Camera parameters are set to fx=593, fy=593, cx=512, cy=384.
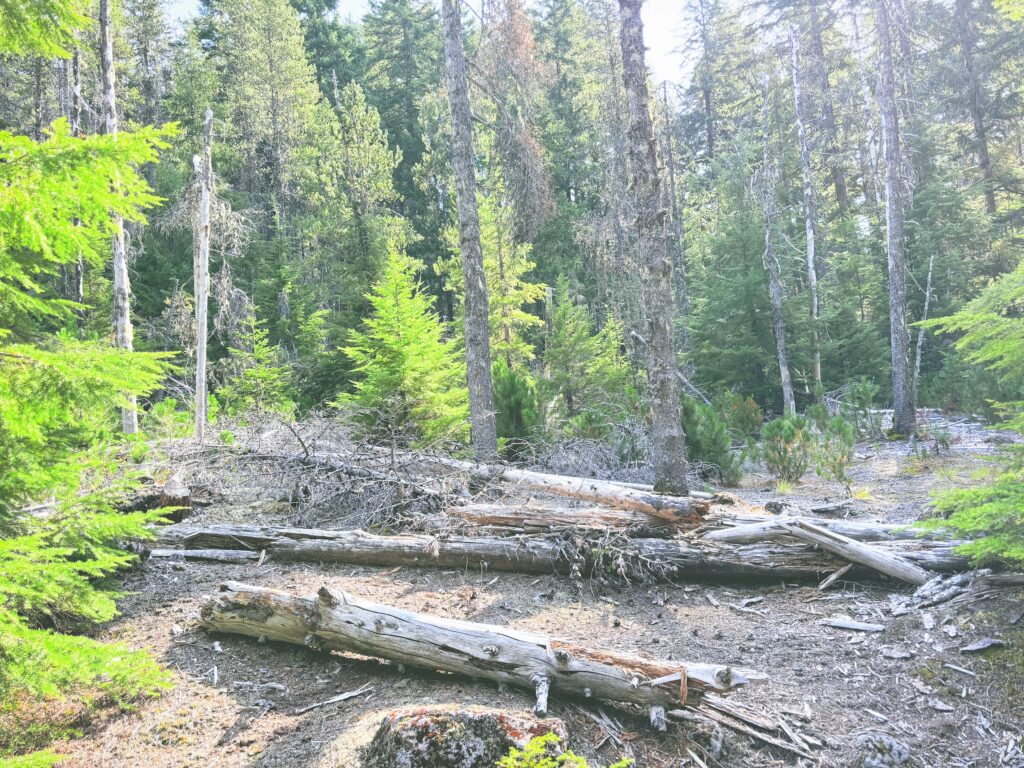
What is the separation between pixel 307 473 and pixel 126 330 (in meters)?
6.64

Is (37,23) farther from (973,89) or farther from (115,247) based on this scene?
(973,89)

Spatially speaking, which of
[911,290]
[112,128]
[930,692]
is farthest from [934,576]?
[911,290]

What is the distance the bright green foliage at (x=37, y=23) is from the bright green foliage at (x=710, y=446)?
27.8 feet

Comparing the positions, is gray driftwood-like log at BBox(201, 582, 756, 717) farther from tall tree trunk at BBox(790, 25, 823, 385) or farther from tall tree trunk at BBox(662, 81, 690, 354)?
tall tree trunk at BBox(662, 81, 690, 354)

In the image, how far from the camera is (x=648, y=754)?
297 centimetres

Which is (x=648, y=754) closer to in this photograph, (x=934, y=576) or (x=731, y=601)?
(x=731, y=601)

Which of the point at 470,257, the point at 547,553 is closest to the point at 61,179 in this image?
the point at 547,553

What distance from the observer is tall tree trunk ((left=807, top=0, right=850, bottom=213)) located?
19.0m

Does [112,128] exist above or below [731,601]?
above

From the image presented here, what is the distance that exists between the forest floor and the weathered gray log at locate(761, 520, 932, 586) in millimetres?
147

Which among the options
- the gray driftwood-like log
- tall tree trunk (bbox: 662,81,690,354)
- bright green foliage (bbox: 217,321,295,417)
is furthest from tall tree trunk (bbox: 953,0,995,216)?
the gray driftwood-like log

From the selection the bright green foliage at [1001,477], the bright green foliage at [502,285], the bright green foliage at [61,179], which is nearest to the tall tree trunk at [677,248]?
the bright green foliage at [502,285]

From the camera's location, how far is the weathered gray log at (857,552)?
4.70 metres

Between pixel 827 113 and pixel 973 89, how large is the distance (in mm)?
4132
